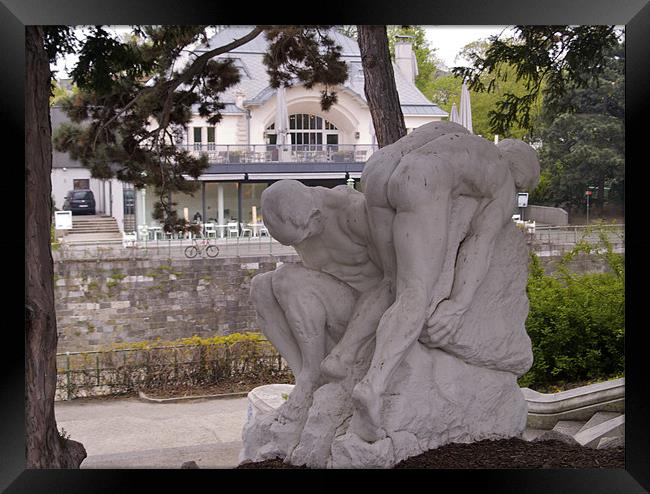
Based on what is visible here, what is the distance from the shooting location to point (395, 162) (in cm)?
376

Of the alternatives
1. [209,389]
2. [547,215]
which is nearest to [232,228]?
[209,389]

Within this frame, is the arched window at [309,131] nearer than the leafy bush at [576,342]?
No

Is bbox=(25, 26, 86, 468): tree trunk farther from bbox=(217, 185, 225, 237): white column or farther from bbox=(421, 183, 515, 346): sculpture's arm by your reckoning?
bbox=(217, 185, 225, 237): white column

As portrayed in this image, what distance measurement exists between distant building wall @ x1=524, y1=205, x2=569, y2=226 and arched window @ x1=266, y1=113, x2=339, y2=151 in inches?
156

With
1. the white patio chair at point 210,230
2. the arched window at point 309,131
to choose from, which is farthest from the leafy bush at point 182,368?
the arched window at point 309,131

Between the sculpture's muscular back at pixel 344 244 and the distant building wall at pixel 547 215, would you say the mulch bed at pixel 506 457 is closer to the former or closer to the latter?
the sculpture's muscular back at pixel 344 244

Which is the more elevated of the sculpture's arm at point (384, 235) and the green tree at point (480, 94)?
the green tree at point (480, 94)

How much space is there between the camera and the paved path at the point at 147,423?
28.9ft

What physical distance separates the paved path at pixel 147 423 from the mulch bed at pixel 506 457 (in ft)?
14.2

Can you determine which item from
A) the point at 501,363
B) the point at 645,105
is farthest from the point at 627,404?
the point at 645,105

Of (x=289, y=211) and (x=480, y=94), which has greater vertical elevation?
(x=480, y=94)

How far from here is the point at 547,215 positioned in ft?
45.6

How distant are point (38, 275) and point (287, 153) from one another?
10193mm

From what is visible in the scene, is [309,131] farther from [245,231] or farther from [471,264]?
[471,264]
